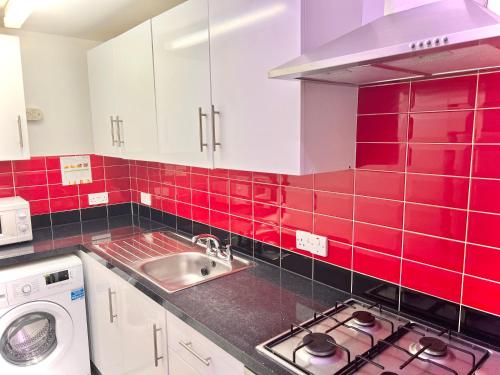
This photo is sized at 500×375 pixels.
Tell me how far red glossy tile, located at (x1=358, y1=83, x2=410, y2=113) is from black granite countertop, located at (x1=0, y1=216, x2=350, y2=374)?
743 millimetres

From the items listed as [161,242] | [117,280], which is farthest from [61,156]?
[117,280]

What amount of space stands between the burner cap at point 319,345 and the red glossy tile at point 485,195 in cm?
60

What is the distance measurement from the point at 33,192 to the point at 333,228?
2.10m

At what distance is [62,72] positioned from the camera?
2.50 metres

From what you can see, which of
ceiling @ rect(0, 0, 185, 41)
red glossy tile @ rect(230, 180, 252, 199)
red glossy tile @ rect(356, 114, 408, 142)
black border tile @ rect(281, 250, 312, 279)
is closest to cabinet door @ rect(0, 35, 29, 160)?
ceiling @ rect(0, 0, 185, 41)

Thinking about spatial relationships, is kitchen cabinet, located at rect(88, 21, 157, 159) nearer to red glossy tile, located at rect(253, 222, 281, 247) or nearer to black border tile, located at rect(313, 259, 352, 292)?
red glossy tile, located at rect(253, 222, 281, 247)

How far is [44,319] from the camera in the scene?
210 centimetres

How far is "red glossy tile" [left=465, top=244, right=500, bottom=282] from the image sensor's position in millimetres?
1087

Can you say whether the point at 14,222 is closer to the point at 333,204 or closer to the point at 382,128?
the point at 333,204

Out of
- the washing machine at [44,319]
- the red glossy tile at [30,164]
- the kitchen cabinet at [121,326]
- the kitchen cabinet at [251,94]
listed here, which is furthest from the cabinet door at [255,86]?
the red glossy tile at [30,164]

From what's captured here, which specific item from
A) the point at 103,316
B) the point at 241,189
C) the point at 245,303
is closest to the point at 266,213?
the point at 241,189

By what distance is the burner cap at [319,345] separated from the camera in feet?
3.50

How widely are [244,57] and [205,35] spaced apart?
27 cm

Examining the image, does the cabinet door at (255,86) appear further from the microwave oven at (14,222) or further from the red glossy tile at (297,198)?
the microwave oven at (14,222)
